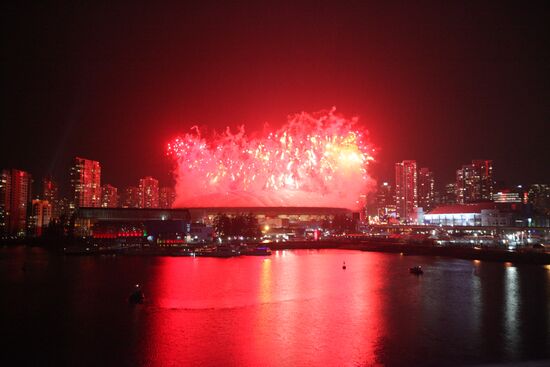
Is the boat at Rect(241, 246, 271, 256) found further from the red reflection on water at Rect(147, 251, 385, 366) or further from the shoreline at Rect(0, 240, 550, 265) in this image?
the red reflection on water at Rect(147, 251, 385, 366)

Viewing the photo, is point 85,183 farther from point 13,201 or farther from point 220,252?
point 220,252

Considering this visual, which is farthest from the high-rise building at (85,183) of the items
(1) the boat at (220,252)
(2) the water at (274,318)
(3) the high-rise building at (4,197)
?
(2) the water at (274,318)

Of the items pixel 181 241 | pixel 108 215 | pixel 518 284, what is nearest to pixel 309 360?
pixel 518 284

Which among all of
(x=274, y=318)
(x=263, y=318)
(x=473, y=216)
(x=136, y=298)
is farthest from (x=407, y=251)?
(x=473, y=216)

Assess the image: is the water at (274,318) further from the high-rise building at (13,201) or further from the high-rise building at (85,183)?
the high-rise building at (85,183)

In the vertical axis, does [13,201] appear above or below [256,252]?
above
